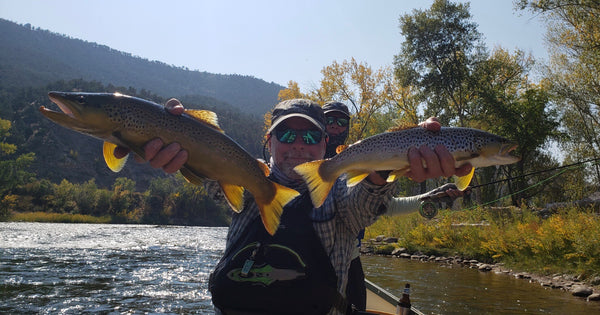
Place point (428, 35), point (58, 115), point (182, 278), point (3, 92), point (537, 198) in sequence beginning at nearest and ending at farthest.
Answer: point (58, 115) < point (182, 278) < point (428, 35) < point (537, 198) < point (3, 92)

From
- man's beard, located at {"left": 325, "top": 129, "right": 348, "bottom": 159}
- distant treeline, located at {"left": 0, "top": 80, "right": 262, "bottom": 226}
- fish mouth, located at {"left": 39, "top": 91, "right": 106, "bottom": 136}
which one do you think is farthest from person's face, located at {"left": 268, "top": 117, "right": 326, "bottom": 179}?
distant treeline, located at {"left": 0, "top": 80, "right": 262, "bottom": 226}

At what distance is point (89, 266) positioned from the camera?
14969 mm

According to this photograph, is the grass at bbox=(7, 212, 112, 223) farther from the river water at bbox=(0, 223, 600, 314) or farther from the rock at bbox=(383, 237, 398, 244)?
the rock at bbox=(383, 237, 398, 244)

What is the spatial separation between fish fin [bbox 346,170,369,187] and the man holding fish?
4 cm

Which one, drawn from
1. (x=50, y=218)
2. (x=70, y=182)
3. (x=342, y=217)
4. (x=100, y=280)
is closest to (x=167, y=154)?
(x=342, y=217)

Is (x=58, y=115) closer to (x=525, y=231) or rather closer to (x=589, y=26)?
(x=525, y=231)

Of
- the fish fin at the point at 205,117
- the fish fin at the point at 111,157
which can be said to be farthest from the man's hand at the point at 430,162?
the fish fin at the point at 111,157

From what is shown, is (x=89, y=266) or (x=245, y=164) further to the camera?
(x=89, y=266)

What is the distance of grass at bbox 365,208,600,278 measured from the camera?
12.2m

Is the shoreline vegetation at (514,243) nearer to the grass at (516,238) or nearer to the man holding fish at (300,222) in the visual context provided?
the grass at (516,238)

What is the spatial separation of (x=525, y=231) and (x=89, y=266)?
16.5m

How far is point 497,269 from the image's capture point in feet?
49.7

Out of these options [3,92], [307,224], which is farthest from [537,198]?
[3,92]

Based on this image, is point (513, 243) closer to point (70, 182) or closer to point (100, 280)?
point (100, 280)
